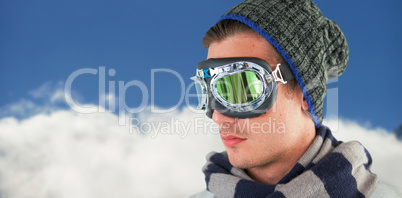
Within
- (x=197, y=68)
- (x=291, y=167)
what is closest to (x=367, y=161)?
(x=291, y=167)

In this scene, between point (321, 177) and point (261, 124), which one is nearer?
point (321, 177)

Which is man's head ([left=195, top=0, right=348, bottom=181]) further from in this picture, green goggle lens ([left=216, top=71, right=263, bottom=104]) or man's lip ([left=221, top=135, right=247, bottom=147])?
green goggle lens ([left=216, top=71, right=263, bottom=104])

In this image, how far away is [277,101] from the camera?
91.9 inches

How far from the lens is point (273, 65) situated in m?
2.34

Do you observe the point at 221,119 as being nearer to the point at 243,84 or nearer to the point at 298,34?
the point at 243,84

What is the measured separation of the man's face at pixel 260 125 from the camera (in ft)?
7.63

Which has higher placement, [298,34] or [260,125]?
[298,34]

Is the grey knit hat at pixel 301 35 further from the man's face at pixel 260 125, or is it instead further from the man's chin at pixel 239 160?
the man's chin at pixel 239 160

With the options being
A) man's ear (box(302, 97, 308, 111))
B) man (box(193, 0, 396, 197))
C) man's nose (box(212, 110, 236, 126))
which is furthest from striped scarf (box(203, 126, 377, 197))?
man's nose (box(212, 110, 236, 126))

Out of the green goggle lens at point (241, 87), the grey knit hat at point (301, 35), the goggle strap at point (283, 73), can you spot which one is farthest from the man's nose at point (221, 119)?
the grey knit hat at point (301, 35)

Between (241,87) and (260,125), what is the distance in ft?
0.81

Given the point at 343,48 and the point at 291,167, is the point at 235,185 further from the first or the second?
the point at 343,48

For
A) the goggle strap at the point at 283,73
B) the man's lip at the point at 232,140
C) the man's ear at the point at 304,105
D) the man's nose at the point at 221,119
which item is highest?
the goggle strap at the point at 283,73

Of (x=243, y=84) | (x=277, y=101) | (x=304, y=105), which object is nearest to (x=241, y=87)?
(x=243, y=84)
